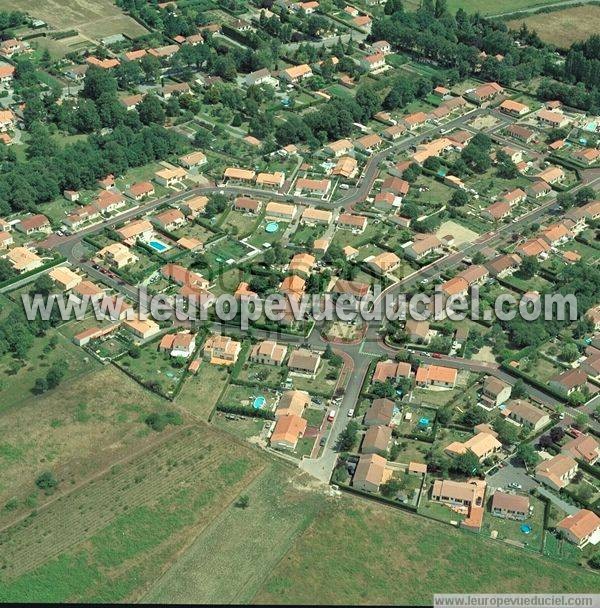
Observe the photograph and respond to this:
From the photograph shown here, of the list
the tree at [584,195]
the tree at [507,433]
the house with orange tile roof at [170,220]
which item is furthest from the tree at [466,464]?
the tree at [584,195]

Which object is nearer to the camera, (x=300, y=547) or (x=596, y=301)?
(x=300, y=547)

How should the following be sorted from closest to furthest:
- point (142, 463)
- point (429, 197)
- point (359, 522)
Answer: point (359, 522) → point (142, 463) → point (429, 197)

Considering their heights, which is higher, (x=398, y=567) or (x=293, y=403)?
(x=398, y=567)

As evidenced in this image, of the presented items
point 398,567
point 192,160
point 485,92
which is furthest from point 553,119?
point 398,567

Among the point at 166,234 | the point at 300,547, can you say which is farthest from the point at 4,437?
the point at 166,234

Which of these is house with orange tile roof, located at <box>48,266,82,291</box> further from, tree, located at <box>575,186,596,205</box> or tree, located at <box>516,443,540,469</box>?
tree, located at <box>575,186,596,205</box>

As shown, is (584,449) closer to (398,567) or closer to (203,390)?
(398,567)

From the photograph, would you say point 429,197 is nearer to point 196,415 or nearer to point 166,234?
point 166,234
